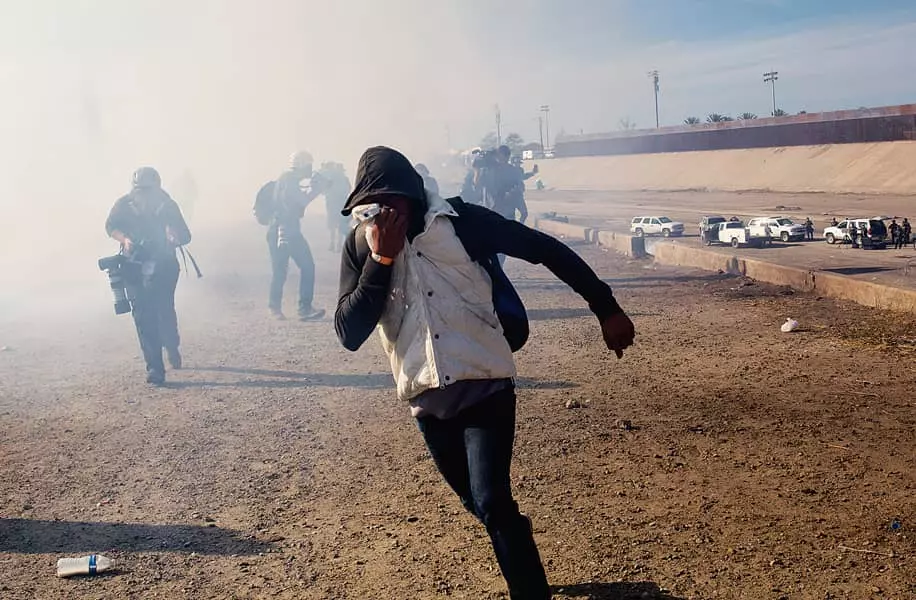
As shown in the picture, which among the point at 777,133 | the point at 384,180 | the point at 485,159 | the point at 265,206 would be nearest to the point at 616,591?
the point at 384,180

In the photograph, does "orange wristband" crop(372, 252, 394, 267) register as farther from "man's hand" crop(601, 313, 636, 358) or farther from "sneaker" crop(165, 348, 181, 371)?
"sneaker" crop(165, 348, 181, 371)

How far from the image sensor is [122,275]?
8.72m

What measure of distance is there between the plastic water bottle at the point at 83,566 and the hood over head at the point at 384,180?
2.09 metres

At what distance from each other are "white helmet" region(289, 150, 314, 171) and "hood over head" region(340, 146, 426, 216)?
9.37 metres

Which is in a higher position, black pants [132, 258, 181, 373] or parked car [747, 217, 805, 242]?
black pants [132, 258, 181, 373]

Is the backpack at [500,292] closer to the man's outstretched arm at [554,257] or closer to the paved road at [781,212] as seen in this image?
the man's outstretched arm at [554,257]

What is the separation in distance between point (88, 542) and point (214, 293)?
38.5 ft

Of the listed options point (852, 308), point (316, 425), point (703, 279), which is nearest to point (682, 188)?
point (703, 279)

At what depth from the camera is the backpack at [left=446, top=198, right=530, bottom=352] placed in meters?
3.27

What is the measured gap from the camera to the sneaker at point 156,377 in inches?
337

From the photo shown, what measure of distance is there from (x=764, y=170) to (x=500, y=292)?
52.5m

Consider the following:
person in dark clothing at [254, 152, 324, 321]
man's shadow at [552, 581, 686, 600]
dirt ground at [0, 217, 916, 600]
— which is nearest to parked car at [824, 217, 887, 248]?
dirt ground at [0, 217, 916, 600]

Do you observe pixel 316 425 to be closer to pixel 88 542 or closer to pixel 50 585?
→ pixel 88 542

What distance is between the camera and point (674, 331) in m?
9.70
